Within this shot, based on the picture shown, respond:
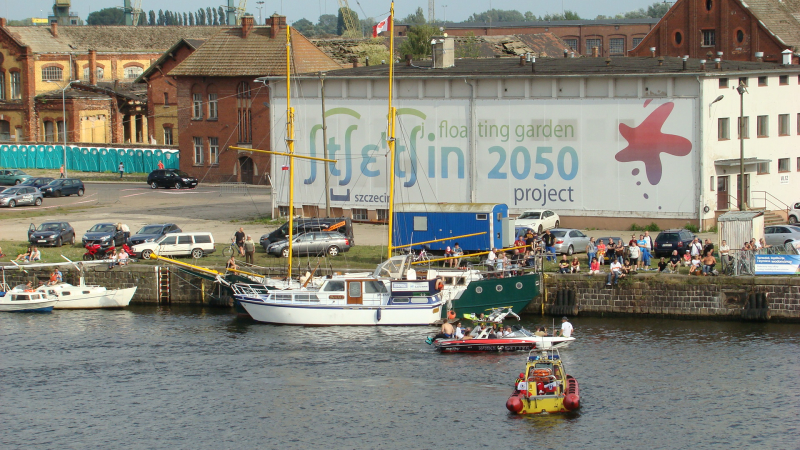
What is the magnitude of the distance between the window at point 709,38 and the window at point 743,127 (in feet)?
87.9

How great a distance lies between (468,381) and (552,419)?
15.0 ft

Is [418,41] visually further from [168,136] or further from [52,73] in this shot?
[52,73]

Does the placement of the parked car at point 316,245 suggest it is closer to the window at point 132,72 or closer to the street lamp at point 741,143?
the street lamp at point 741,143

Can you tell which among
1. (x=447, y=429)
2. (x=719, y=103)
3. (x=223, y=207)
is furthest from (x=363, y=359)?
(x=223, y=207)

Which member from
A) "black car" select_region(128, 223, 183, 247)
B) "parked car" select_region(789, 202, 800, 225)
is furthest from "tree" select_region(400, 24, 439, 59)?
"black car" select_region(128, 223, 183, 247)

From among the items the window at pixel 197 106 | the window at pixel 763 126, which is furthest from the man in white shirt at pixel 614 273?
the window at pixel 197 106

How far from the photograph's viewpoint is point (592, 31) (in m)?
144

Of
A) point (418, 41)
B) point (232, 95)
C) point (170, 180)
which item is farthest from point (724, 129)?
point (418, 41)

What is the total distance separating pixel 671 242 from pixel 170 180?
164 feet

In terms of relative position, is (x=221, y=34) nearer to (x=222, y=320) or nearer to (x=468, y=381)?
(x=222, y=320)

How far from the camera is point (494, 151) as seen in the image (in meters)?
60.3

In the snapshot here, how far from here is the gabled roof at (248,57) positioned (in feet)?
286

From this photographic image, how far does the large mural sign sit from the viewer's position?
56812 millimetres

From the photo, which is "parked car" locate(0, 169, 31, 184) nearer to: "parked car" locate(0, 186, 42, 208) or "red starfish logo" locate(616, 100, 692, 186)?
"parked car" locate(0, 186, 42, 208)
